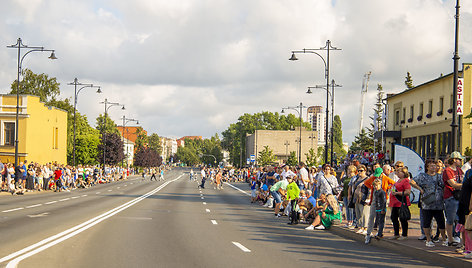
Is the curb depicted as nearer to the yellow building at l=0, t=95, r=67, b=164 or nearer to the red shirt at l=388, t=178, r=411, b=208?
the red shirt at l=388, t=178, r=411, b=208


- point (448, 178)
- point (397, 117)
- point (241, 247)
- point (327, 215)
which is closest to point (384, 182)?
point (448, 178)

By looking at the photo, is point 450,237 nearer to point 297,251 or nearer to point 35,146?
point 297,251

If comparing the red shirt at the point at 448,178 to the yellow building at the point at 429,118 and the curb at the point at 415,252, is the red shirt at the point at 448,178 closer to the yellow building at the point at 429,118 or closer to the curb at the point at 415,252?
the curb at the point at 415,252

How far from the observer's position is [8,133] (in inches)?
2309

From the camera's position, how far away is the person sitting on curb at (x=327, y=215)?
18062 mm

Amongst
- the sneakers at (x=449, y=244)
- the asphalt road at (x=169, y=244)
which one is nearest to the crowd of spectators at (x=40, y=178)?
the asphalt road at (x=169, y=244)

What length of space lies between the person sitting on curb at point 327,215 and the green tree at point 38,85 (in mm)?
73995

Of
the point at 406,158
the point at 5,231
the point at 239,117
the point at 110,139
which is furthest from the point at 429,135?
the point at 239,117

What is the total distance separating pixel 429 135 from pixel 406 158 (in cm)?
2410

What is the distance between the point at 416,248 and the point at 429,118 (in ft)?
113

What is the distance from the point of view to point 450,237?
12500mm

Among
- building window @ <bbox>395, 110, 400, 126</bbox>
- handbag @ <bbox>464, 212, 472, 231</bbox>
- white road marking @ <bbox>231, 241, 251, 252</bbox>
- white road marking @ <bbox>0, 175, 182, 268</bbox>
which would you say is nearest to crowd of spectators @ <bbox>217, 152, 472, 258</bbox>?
handbag @ <bbox>464, 212, 472, 231</bbox>

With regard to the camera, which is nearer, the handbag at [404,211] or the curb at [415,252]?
the curb at [415,252]

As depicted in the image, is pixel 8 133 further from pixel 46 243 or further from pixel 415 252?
pixel 415 252
